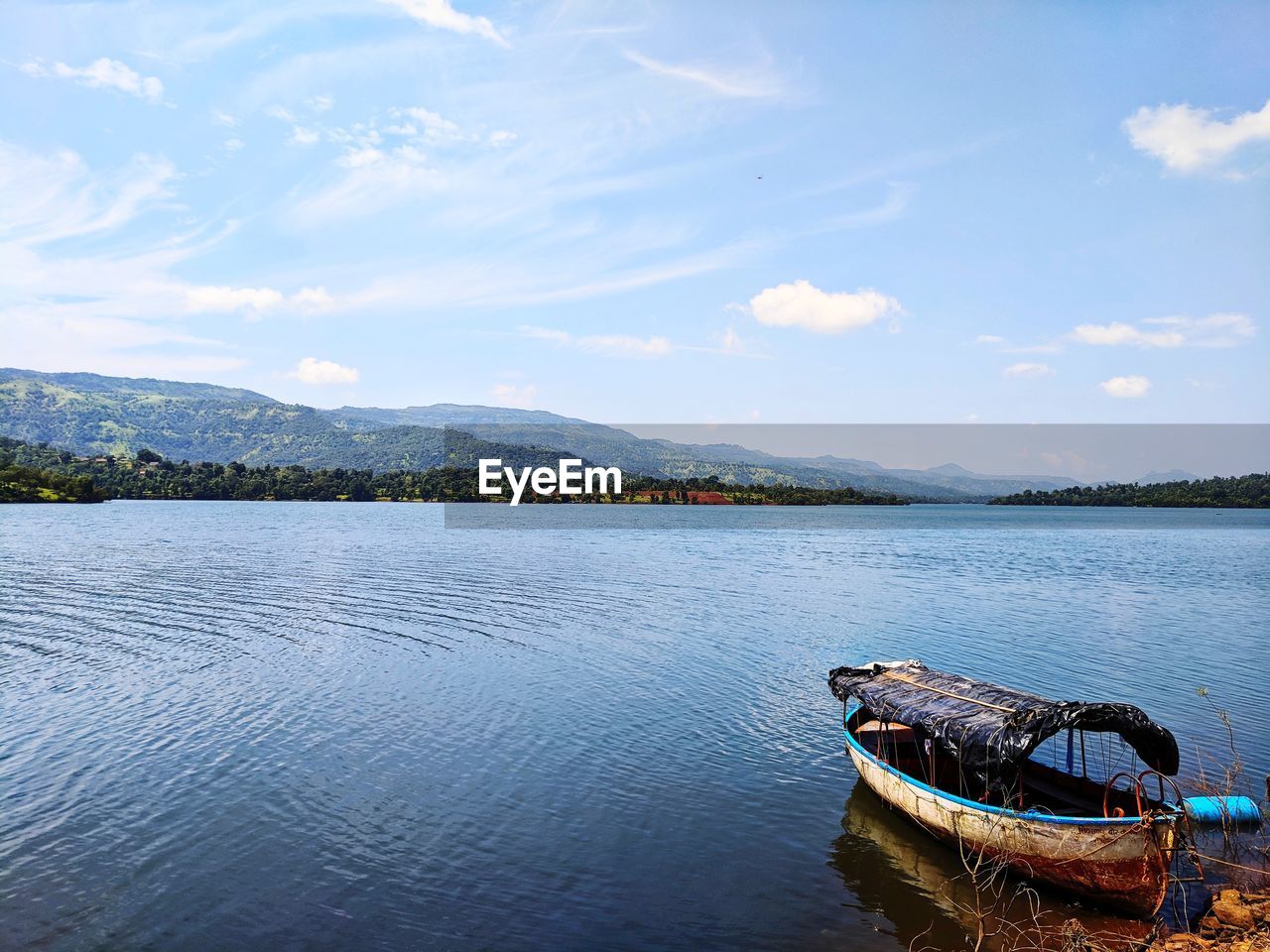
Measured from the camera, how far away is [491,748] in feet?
80.1

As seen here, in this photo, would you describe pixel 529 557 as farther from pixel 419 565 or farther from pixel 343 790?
pixel 343 790

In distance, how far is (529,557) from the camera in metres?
82.2

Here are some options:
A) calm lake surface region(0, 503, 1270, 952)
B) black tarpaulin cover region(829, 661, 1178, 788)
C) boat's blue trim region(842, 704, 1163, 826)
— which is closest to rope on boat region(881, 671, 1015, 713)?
black tarpaulin cover region(829, 661, 1178, 788)

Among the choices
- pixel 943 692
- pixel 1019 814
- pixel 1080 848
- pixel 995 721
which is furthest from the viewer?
pixel 943 692

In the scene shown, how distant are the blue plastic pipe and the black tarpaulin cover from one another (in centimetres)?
206

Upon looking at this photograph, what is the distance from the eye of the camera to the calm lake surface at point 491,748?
608 inches

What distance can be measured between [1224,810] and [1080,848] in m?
5.82

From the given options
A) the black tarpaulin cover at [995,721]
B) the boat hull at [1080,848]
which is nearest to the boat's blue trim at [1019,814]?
the boat hull at [1080,848]

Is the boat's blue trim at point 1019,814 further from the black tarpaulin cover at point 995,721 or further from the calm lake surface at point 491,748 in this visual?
the calm lake surface at point 491,748

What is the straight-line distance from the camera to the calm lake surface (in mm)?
15438

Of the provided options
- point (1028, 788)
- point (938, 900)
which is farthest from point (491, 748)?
point (1028, 788)

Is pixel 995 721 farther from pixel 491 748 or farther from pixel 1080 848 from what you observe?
pixel 491 748

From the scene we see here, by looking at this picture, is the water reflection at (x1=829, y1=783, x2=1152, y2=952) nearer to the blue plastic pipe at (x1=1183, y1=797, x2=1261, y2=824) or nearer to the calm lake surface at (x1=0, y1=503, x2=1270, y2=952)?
the calm lake surface at (x1=0, y1=503, x2=1270, y2=952)

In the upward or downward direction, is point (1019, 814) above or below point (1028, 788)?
above
